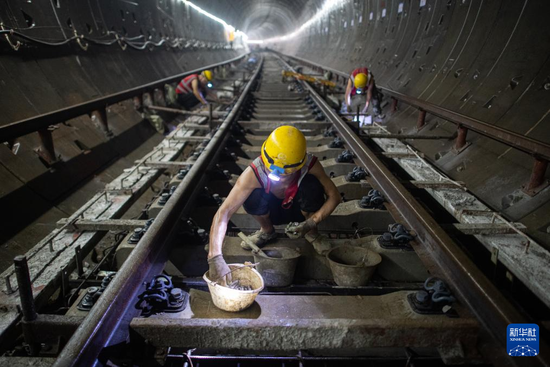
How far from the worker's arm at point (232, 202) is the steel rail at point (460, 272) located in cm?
126

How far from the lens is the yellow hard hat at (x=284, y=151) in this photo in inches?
110

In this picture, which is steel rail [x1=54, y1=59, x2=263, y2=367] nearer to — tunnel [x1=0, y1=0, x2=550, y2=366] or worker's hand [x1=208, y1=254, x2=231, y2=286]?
tunnel [x1=0, y1=0, x2=550, y2=366]

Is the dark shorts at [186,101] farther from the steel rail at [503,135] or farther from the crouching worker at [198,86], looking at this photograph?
the steel rail at [503,135]

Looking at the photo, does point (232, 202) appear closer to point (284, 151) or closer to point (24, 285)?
point (284, 151)

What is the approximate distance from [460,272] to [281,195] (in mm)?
1486

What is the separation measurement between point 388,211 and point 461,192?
1.14m

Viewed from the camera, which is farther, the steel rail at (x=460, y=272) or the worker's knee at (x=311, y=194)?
the worker's knee at (x=311, y=194)

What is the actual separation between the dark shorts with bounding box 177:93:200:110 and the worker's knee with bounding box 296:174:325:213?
908 centimetres

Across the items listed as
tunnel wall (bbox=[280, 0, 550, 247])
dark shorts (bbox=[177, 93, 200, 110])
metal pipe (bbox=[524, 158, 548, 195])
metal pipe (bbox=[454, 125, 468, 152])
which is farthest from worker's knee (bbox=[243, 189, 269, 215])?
dark shorts (bbox=[177, 93, 200, 110])

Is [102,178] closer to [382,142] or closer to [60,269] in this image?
[60,269]

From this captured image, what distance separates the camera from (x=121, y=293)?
218 centimetres

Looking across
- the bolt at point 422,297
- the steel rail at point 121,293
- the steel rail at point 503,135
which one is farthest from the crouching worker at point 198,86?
the bolt at point 422,297

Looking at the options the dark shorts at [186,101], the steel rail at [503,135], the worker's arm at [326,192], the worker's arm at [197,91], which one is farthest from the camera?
the dark shorts at [186,101]

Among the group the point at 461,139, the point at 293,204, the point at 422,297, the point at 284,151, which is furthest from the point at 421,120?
the point at 422,297
